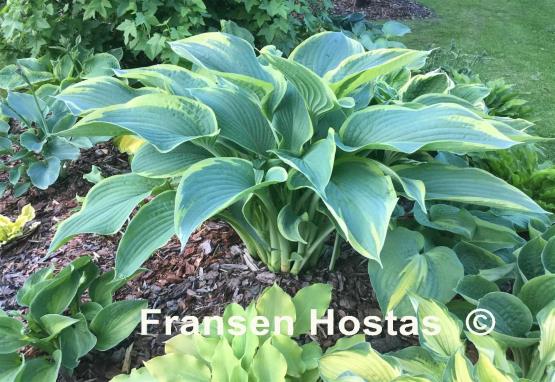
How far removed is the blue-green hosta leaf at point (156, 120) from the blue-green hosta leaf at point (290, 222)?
0.33 m

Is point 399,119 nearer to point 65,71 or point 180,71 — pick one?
point 180,71

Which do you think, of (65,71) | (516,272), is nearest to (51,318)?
(516,272)

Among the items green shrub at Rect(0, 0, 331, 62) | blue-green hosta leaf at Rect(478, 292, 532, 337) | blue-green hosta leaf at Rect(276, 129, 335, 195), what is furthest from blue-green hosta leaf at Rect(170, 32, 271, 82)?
green shrub at Rect(0, 0, 331, 62)

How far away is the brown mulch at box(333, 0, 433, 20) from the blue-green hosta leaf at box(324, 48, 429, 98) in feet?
14.8

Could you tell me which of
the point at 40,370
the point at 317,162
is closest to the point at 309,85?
the point at 317,162

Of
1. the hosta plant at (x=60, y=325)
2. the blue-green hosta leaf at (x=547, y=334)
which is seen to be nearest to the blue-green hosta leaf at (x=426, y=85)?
the blue-green hosta leaf at (x=547, y=334)

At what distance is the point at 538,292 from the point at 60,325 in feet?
4.80

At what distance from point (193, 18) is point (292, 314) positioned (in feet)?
6.90

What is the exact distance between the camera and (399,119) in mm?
1579

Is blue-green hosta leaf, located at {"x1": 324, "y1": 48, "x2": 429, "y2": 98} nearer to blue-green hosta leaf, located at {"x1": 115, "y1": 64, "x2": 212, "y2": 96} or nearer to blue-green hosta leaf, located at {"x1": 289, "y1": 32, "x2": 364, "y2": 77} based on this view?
blue-green hosta leaf, located at {"x1": 289, "y1": 32, "x2": 364, "y2": 77}

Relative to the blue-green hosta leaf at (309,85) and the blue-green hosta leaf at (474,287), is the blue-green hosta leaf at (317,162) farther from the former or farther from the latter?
the blue-green hosta leaf at (474,287)

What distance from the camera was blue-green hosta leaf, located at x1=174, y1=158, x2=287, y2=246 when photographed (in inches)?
53.4

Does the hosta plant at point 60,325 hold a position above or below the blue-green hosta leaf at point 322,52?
below

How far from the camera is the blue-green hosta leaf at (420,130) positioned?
58.4 inches
